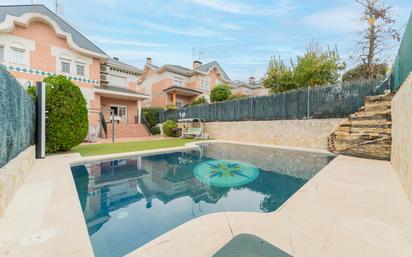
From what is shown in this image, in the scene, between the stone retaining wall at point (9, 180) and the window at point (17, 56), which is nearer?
the stone retaining wall at point (9, 180)

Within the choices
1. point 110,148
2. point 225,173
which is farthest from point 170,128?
point 225,173

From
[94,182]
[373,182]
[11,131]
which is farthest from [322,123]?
[11,131]

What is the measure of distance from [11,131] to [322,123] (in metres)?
11.1

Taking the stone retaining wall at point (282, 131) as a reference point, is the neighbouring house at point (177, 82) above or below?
above

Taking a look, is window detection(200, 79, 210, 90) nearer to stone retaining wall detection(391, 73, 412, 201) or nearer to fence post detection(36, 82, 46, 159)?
fence post detection(36, 82, 46, 159)

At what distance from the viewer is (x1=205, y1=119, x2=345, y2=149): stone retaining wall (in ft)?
29.2

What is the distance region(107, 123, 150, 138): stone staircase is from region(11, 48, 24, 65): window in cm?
693

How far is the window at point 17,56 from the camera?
11794mm

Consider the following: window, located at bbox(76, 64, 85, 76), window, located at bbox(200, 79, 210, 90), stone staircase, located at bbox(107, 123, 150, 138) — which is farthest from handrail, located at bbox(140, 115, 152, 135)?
window, located at bbox(200, 79, 210, 90)

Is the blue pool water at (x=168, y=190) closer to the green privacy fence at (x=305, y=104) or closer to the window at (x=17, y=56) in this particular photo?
the green privacy fence at (x=305, y=104)

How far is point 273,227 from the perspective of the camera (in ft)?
6.94

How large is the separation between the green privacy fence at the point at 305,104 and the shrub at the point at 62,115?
355 inches

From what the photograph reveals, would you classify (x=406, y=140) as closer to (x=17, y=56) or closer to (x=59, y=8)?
(x=17, y=56)

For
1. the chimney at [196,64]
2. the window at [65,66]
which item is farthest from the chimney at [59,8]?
the chimney at [196,64]
